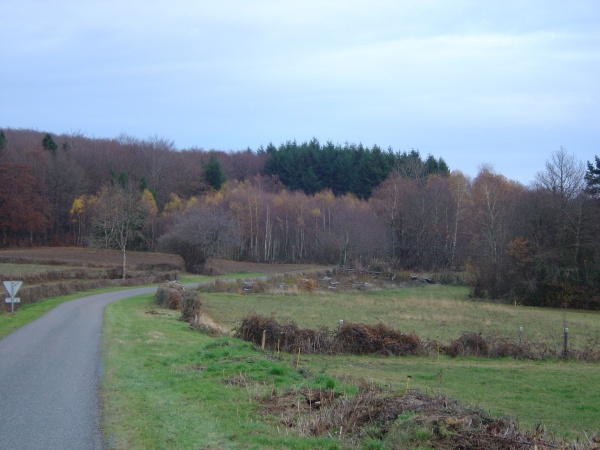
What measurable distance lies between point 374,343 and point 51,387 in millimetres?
14184

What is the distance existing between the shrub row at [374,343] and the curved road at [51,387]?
6177mm

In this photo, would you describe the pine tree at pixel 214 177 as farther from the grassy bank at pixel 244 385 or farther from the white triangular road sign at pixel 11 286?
the grassy bank at pixel 244 385

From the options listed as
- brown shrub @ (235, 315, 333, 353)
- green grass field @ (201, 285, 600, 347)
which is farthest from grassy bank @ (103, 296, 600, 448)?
green grass field @ (201, 285, 600, 347)

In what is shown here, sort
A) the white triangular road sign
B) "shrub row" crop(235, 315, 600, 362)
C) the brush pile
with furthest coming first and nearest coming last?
the white triangular road sign → "shrub row" crop(235, 315, 600, 362) → the brush pile

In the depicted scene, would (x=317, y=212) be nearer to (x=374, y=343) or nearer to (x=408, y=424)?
(x=374, y=343)

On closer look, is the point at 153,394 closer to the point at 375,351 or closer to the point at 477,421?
the point at 477,421

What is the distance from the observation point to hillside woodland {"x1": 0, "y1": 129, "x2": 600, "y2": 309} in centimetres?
5491

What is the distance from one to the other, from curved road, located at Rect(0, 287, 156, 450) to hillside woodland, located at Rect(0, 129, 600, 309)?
1603 inches

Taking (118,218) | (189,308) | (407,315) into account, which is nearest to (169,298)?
(189,308)

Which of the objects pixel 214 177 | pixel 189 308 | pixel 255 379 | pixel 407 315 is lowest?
pixel 407 315

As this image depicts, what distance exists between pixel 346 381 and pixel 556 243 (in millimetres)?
47439

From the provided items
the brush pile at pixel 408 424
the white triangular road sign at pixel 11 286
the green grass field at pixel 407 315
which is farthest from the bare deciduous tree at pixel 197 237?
the brush pile at pixel 408 424

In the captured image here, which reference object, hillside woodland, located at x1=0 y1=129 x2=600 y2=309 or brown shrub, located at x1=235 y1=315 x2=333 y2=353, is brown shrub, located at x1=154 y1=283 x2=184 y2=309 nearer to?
brown shrub, located at x1=235 y1=315 x2=333 y2=353

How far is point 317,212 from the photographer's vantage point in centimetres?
9944
